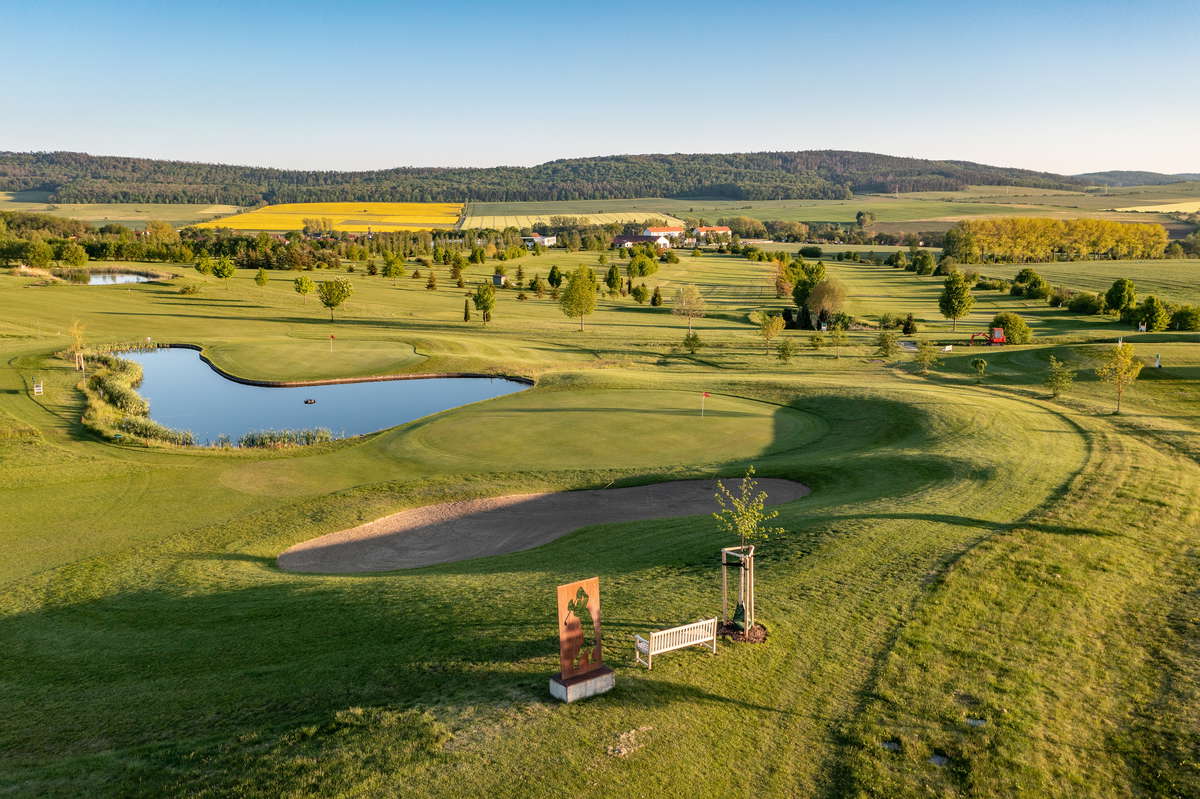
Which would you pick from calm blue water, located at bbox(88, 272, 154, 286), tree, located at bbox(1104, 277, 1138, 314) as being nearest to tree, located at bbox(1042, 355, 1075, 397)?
tree, located at bbox(1104, 277, 1138, 314)

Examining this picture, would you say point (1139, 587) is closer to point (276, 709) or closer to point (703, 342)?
point (276, 709)

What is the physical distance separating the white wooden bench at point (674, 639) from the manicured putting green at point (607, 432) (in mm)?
19503

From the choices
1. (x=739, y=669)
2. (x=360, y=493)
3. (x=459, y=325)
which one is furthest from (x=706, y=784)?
(x=459, y=325)

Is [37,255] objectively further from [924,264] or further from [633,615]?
[924,264]

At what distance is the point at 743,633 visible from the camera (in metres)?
17.4

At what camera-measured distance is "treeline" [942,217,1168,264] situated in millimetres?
170750

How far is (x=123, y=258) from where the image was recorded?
146625 millimetres

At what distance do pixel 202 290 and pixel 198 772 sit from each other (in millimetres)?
113841

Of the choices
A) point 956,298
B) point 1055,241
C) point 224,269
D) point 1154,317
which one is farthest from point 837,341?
point 1055,241

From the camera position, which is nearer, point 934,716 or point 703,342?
point 934,716

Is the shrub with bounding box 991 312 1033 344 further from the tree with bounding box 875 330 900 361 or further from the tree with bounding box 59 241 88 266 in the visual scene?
the tree with bounding box 59 241 88 266

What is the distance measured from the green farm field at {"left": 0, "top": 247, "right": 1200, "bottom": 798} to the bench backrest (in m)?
0.45

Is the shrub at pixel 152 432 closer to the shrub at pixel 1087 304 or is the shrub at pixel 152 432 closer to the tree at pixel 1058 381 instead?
the tree at pixel 1058 381

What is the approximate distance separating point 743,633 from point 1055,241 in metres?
194
